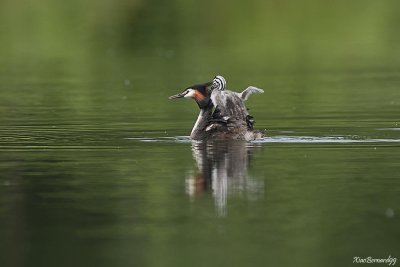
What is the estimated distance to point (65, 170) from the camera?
14938 millimetres

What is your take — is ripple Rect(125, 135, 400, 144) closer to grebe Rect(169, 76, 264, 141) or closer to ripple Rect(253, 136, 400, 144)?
ripple Rect(253, 136, 400, 144)

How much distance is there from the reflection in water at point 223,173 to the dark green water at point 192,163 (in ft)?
0.08

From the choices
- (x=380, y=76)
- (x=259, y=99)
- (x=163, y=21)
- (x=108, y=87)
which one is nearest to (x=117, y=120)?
(x=259, y=99)

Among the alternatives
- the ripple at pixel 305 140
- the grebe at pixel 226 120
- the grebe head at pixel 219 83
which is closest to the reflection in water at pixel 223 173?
the grebe at pixel 226 120

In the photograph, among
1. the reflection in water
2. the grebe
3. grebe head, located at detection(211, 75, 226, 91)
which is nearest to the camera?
the reflection in water

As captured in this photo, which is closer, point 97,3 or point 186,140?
point 186,140

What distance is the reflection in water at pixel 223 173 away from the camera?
13.3m

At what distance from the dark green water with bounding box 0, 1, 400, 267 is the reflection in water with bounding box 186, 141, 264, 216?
0.08 ft

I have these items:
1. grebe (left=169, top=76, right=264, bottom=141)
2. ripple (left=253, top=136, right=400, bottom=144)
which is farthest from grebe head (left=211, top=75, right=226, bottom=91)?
ripple (left=253, top=136, right=400, bottom=144)

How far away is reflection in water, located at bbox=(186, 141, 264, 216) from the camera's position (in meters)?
13.3

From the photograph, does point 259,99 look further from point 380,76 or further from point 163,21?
point 163,21

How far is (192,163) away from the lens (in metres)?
15.5

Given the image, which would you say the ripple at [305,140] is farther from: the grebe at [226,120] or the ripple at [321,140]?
the grebe at [226,120]

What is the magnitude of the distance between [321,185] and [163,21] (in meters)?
29.5
